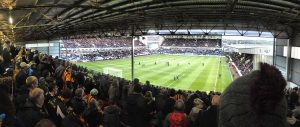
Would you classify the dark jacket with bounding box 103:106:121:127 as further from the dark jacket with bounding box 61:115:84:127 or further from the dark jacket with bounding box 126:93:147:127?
the dark jacket with bounding box 61:115:84:127

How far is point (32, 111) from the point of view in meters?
4.27

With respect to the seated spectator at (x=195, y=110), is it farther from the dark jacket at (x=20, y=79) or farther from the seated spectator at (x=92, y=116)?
the dark jacket at (x=20, y=79)

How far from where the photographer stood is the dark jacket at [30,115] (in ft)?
13.5

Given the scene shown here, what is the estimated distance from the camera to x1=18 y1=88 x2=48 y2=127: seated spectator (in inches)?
163

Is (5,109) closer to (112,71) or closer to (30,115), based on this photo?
(30,115)

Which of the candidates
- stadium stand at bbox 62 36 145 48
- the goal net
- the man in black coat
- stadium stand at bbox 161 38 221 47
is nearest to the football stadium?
the man in black coat

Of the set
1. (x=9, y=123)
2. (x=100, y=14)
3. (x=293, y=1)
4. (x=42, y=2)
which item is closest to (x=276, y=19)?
(x=293, y=1)

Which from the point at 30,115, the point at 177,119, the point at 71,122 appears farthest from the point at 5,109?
the point at 177,119

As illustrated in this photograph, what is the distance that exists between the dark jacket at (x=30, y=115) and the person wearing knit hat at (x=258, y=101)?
3.35m

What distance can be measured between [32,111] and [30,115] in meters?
0.08

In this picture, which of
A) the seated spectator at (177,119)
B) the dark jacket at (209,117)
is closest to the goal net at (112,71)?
the seated spectator at (177,119)

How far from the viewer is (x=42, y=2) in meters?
12.1

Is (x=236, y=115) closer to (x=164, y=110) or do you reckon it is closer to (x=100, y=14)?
(x=164, y=110)

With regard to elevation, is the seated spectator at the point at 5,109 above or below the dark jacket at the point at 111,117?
above
